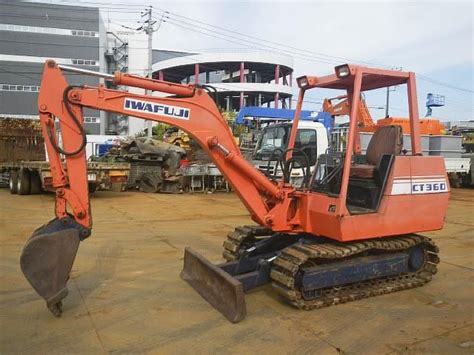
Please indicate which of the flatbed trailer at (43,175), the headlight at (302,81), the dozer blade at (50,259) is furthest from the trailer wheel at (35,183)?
the dozer blade at (50,259)

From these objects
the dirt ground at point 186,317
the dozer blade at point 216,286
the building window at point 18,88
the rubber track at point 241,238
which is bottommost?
the dirt ground at point 186,317

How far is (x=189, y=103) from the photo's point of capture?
16.7ft

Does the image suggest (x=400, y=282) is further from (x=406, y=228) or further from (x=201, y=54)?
(x=201, y=54)

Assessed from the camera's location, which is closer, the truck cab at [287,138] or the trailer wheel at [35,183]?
the truck cab at [287,138]

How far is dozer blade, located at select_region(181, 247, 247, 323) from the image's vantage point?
4.60m

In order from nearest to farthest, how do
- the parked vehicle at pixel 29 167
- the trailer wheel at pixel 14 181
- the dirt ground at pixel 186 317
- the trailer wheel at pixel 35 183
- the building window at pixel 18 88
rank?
the dirt ground at pixel 186 317 < the parked vehicle at pixel 29 167 < the trailer wheel at pixel 35 183 < the trailer wheel at pixel 14 181 < the building window at pixel 18 88

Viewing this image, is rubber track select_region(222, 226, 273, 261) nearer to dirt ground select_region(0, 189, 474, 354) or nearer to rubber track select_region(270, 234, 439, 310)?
dirt ground select_region(0, 189, 474, 354)

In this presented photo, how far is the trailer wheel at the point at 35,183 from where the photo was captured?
634 inches

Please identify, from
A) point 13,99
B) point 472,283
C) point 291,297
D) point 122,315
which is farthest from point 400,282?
point 13,99

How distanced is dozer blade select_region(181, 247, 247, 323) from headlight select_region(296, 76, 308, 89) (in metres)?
2.55

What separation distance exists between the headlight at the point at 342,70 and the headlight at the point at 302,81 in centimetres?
84

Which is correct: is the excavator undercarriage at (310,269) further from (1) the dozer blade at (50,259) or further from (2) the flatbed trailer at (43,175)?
(2) the flatbed trailer at (43,175)

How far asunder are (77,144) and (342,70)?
2.91 meters

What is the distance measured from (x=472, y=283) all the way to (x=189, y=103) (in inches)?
165
